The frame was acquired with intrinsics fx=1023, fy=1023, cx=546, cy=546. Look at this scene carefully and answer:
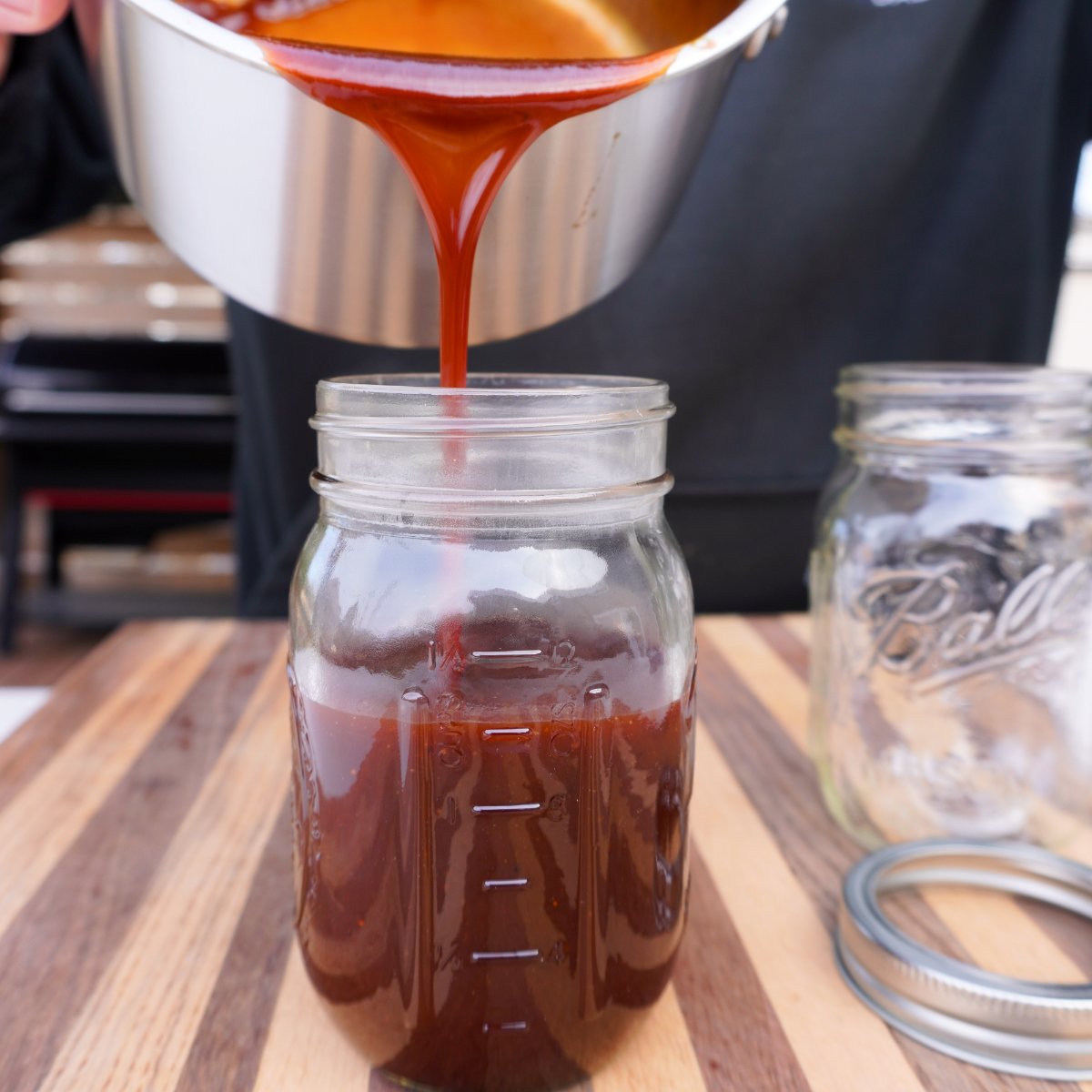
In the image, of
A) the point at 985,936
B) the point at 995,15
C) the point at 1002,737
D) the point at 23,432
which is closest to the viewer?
the point at 985,936

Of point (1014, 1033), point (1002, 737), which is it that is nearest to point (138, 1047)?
point (1014, 1033)

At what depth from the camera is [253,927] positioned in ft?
2.00

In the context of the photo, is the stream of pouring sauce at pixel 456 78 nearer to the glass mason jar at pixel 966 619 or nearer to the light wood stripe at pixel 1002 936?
the glass mason jar at pixel 966 619

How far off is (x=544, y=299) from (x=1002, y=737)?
45 centimetres

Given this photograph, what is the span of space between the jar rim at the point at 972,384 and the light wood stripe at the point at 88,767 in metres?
0.64

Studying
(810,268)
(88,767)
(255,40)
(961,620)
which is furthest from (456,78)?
(810,268)

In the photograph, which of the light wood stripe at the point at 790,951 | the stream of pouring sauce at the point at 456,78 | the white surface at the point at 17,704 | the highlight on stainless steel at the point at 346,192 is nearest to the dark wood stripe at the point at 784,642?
the light wood stripe at the point at 790,951

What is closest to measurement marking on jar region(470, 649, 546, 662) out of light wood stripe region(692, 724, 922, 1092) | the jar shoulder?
the jar shoulder

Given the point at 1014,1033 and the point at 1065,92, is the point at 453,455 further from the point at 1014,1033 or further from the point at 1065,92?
the point at 1065,92

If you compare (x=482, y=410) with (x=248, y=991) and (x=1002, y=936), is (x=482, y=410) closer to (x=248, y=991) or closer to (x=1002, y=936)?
(x=248, y=991)

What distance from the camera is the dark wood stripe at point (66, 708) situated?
0.81 meters

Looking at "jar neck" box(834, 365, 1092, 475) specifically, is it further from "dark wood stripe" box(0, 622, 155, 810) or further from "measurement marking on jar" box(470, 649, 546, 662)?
"dark wood stripe" box(0, 622, 155, 810)

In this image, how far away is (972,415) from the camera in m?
0.70

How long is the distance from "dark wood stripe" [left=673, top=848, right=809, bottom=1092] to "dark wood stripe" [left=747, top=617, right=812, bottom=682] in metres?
0.45
